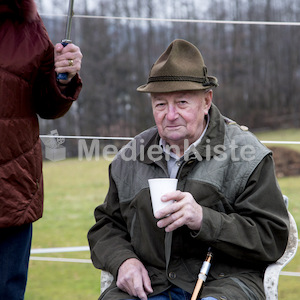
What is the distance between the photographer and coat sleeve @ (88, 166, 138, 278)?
6.86 feet

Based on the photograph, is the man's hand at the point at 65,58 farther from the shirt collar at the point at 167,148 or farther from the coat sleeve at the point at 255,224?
the coat sleeve at the point at 255,224

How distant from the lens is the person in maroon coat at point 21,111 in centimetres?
187

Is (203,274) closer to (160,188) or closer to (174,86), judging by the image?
(160,188)

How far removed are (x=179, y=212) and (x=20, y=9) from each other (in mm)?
866

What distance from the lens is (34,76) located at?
76.8 inches

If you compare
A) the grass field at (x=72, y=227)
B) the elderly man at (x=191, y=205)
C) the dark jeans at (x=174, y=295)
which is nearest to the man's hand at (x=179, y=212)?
the elderly man at (x=191, y=205)

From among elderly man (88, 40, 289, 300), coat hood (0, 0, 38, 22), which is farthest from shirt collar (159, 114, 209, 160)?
coat hood (0, 0, 38, 22)

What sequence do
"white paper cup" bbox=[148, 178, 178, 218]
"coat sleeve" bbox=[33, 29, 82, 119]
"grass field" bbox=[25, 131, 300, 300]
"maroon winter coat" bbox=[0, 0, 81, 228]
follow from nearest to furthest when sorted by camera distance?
1. "white paper cup" bbox=[148, 178, 178, 218]
2. "maroon winter coat" bbox=[0, 0, 81, 228]
3. "coat sleeve" bbox=[33, 29, 82, 119]
4. "grass field" bbox=[25, 131, 300, 300]

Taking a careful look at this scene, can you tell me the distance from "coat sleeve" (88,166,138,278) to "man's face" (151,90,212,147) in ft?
1.04

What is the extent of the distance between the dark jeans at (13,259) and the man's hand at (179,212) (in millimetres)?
517

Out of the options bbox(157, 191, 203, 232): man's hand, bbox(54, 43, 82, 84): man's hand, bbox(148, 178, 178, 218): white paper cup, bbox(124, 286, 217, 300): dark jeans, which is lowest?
bbox(124, 286, 217, 300): dark jeans

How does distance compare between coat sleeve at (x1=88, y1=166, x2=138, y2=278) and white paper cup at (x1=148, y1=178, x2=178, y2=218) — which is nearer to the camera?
white paper cup at (x1=148, y1=178, x2=178, y2=218)

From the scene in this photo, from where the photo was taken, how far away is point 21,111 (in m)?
1.93

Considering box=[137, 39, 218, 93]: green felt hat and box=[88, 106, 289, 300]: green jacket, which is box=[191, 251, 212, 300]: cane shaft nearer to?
box=[88, 106, 289, 300]: green jacket
